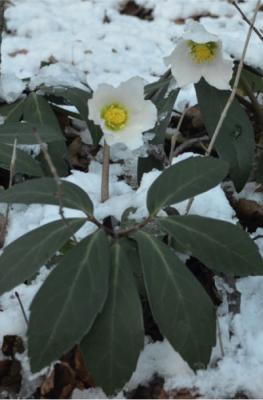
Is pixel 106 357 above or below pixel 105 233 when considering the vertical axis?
below

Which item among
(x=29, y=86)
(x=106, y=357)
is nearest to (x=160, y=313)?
(x=106, y=357)

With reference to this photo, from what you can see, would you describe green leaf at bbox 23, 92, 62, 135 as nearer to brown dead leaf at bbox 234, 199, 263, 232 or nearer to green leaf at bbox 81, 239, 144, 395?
brown dead leaf at bbox 234, 199, 263, 232

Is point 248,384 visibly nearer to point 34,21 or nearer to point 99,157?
point 99,157

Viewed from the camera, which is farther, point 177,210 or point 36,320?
point 177,210

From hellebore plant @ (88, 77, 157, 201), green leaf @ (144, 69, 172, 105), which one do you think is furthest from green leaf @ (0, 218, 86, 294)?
green leaf @ (144, 69, 172, 105)

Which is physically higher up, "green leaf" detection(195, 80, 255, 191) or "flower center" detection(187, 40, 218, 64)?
"flower center" detection(187, 40, 218, 64)

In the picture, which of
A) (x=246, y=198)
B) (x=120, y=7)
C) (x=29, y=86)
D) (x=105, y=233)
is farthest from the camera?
(x=120, y=7)
